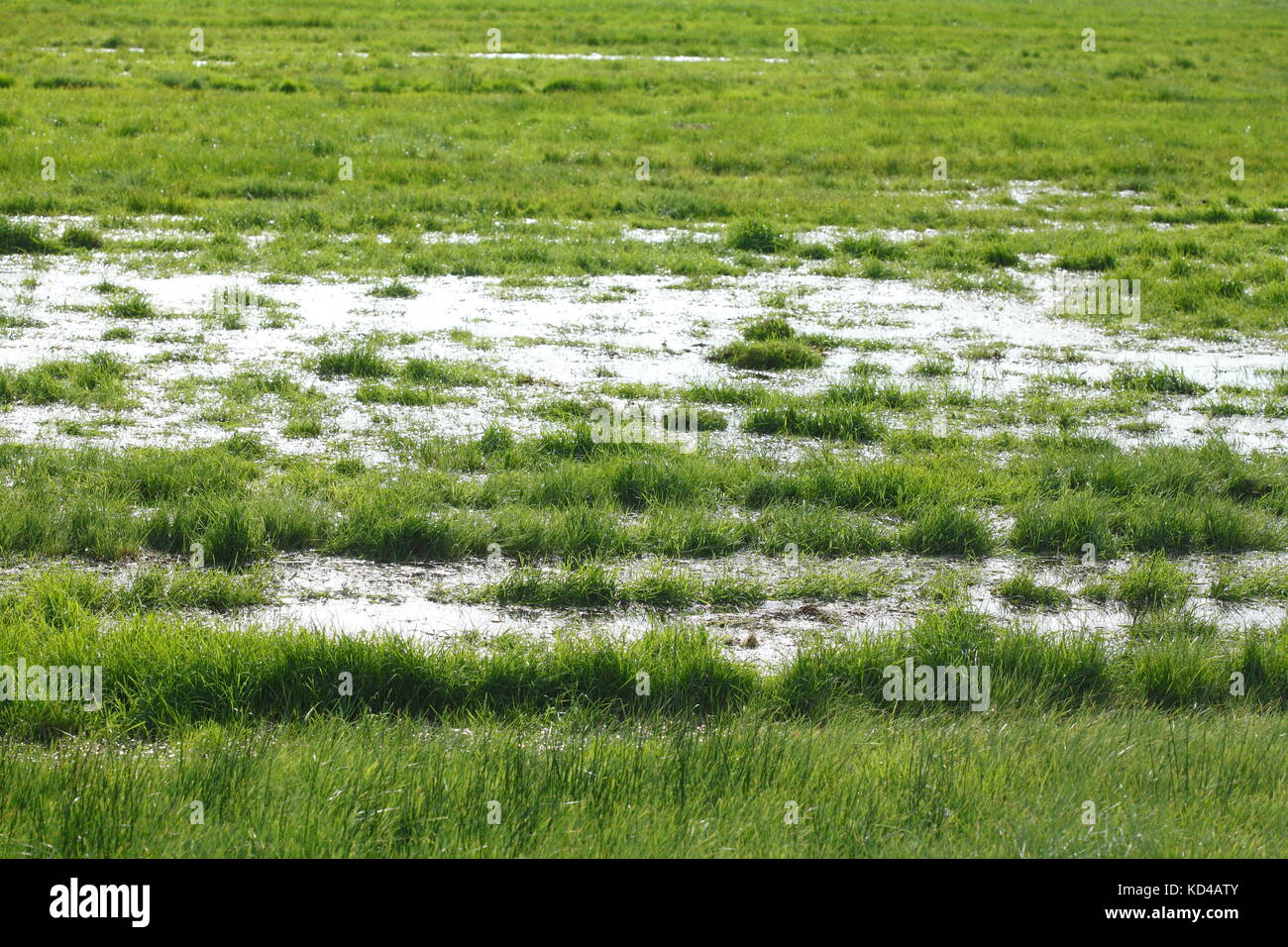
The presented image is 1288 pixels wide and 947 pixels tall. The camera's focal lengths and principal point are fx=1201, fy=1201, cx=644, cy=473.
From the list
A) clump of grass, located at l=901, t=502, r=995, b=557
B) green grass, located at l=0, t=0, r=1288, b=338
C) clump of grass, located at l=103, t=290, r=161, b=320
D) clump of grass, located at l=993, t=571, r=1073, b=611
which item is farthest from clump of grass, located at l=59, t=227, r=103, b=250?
clump of grass, located at l=993, t=571, r=1073, b=611

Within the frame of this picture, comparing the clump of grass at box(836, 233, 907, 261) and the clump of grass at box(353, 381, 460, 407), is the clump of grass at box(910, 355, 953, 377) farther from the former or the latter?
the clump of grass at box(836, 233, 907, 261)

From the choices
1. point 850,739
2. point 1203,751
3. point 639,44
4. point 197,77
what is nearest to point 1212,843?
point 1203,751

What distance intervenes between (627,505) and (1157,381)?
5114mm

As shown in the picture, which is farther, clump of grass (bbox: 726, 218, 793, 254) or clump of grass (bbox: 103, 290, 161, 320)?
clump of grass (bbox: 726, 218, 793, 254)

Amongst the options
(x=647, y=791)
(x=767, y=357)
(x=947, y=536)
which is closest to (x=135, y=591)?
(x=647, y=791)

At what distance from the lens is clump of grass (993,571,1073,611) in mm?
6340

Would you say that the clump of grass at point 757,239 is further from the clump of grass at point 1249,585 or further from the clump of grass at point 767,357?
the clump of grass at point 1249,585

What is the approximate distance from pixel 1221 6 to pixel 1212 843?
5883 cm

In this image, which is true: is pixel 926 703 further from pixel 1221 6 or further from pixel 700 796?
pixel 1221 6

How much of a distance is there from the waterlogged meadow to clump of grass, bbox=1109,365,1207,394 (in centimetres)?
4

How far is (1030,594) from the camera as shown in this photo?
640cm

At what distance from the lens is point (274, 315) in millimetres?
10812

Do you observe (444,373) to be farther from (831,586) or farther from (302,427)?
(831,586)

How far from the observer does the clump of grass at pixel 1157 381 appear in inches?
384
